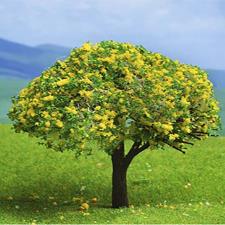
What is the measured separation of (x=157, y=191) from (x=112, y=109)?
912cm

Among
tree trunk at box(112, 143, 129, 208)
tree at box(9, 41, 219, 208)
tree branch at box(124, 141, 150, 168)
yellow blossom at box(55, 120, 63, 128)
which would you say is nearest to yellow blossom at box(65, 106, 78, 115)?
tree at box(9, 41, 219, 208)

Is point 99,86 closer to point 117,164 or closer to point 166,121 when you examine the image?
point 166,121

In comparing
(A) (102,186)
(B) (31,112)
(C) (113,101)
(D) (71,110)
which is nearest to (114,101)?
(C) (113,101)

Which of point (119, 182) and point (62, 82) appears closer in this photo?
point (62, 82)

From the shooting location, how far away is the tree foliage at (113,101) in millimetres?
21703

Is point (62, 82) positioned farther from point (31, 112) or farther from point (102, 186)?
point (102, 186)

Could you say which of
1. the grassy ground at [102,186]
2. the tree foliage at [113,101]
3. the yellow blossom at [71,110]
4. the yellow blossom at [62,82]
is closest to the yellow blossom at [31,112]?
the tree foliage at [113,101]

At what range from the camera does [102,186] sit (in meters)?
30.6

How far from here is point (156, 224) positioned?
852 inches

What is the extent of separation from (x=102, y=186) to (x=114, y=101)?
918 cm

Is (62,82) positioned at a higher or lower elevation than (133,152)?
higher

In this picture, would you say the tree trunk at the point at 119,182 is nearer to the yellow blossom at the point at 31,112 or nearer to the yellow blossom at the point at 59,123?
the yellow blossom at the point at 31,112

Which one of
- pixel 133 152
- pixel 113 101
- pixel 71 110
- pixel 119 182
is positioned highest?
pixel 113 101

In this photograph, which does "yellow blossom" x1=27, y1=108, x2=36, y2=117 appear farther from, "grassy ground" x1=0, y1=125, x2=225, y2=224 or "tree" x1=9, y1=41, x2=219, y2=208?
"grassy ground" x1=0, y1=125, x2=225, y2=224
